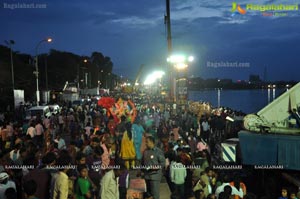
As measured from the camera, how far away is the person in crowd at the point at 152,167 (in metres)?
8.53

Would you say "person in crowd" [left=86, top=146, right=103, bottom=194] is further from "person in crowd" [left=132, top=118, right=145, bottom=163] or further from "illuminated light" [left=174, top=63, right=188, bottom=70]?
"illuminated light" [left=174, top=63, right=188, bottom=70]

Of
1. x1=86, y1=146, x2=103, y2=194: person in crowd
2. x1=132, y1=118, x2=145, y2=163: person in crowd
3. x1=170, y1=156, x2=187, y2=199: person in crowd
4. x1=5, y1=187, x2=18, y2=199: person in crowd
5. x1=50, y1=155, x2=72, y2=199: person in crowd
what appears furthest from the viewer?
x1=132, y1=118, x2=145, y2=163: person in crowd

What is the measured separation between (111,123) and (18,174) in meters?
7.70

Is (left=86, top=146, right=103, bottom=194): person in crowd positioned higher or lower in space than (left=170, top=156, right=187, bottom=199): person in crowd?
higher

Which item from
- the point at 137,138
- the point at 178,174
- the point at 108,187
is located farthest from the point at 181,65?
the point at 108,187

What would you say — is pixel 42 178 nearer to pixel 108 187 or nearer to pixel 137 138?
pixel 108 187

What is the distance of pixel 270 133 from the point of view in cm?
943

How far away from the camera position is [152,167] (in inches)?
336

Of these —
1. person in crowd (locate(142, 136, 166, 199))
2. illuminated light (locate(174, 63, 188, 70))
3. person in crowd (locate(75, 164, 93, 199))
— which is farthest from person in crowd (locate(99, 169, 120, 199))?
illuminated light (locate(174, 63, 188, 70))

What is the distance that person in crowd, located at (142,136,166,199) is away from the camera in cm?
853

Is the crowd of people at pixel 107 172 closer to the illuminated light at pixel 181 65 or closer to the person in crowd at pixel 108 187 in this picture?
the person in crowd at pixel 108 187

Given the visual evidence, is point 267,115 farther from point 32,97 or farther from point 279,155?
point 32,97

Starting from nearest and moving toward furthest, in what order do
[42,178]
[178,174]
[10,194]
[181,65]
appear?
[10,194] < [42,178] < [178,174] < [181,65]

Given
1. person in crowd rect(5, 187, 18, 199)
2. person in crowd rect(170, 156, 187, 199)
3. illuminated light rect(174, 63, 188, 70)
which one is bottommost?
person in crowd rect(170, 156, 187, 199)
